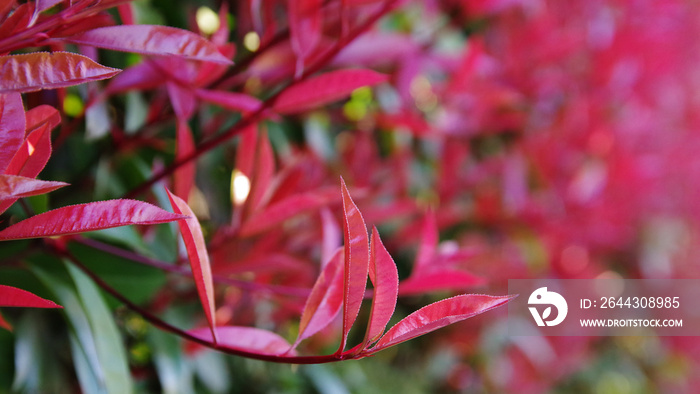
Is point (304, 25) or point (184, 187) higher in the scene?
point (304, 25)

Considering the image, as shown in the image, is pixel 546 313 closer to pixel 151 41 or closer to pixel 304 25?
pixel 304 25

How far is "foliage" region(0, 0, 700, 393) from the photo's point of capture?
10.1 inches

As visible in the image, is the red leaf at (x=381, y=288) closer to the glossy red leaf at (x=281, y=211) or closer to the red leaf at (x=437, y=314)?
the red leaf at (x=437, y=314)

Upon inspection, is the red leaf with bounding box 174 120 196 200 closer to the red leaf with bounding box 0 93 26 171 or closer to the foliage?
the foliage

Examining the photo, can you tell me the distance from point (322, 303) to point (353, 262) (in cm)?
6

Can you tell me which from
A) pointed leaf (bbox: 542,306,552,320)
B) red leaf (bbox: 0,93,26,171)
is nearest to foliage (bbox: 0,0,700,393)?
red leaf (bbox: 0,93,26,171)

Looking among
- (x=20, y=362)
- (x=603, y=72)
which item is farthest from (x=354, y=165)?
(x=603, y=72)

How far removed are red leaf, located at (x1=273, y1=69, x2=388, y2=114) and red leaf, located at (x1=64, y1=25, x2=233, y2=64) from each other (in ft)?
0.40

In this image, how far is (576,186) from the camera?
3.13 ft

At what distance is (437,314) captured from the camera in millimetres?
246

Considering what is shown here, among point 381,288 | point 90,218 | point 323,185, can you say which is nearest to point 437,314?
point 381,288

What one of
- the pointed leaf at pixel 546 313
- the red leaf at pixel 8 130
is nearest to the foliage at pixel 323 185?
the red leaf at pixel 8 130

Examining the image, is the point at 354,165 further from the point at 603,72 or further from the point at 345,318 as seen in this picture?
the point at 603,72

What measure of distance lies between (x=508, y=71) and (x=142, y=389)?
27.6 inches
